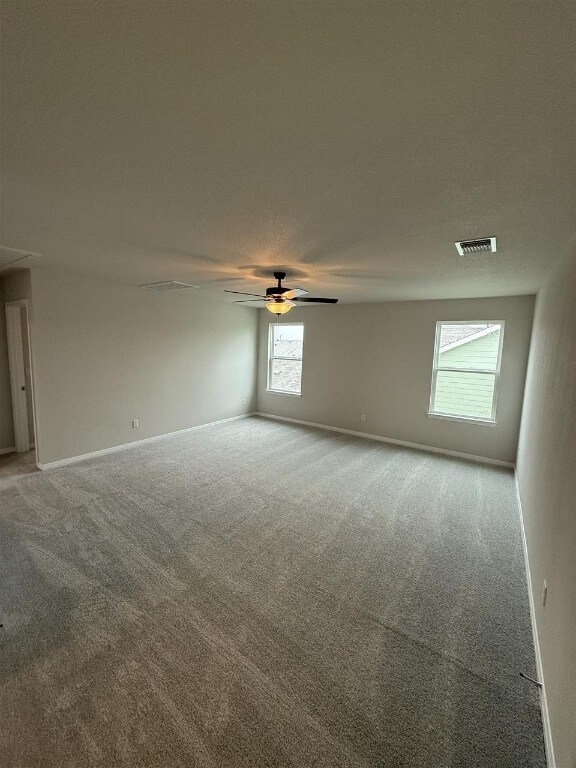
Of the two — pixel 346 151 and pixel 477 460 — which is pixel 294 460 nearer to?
pixel 477 460

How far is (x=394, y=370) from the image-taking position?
5.79 m

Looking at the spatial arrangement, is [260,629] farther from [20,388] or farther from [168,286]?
[20,388]

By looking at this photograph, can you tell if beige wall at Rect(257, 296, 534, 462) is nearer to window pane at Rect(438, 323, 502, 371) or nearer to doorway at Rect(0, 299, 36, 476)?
window pane at Rect(438, 323, 502, 371)

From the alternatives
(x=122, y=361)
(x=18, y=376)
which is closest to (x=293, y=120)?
(x=122, y=361)

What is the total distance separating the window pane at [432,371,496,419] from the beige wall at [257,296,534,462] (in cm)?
17

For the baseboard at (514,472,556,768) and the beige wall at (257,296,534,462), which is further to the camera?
the beige wall at (257,296,534,462)

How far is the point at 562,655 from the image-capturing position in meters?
1.41

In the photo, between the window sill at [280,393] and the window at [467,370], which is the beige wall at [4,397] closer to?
the window sill at [280,393]

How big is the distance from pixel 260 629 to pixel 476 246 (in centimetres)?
307

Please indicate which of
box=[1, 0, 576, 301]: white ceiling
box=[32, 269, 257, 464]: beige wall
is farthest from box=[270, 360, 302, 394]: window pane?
box=[1, 0, 576, 301]: white ceiling

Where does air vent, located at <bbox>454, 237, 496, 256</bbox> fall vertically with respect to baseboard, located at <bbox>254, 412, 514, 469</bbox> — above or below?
above

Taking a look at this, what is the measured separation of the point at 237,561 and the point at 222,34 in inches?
114

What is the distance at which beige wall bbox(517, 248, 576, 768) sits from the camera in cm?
133

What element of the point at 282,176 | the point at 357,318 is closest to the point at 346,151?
the point at 282,176
